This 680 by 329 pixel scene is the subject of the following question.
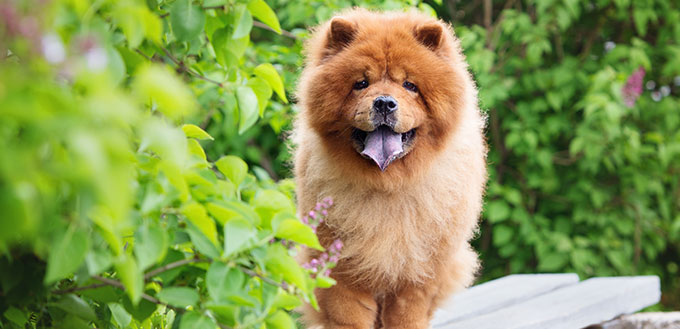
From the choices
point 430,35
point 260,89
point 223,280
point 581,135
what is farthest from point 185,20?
point 581,135

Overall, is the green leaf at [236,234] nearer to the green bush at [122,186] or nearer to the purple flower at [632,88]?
the green bush at [122,186]

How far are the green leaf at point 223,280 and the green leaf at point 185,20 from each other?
0.52 metres

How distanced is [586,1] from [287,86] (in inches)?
109

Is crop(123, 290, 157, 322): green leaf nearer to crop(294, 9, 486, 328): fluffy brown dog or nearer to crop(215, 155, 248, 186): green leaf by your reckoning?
crop(215, 155, 248, 186): green leaf

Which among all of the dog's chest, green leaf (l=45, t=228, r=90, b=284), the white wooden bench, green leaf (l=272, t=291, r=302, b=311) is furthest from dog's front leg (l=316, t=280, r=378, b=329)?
green leaf (l=45, t=228, r=90, b=284)

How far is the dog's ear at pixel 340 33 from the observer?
7.89 feet

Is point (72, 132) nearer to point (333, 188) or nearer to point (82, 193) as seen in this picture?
point (82, 193)

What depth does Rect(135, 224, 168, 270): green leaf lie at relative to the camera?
1311mm

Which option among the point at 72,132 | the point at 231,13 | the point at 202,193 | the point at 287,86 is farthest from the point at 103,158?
Result: the point at 287,86

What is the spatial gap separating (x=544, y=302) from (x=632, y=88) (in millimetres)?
2249

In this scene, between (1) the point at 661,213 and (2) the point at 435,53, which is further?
(1) the point at 661,213

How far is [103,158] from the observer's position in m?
0.94

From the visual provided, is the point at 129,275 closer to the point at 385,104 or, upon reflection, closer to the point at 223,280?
the point at 223,280

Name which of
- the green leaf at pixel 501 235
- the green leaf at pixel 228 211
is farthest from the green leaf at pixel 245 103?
the green leaf at pixel 501 235
